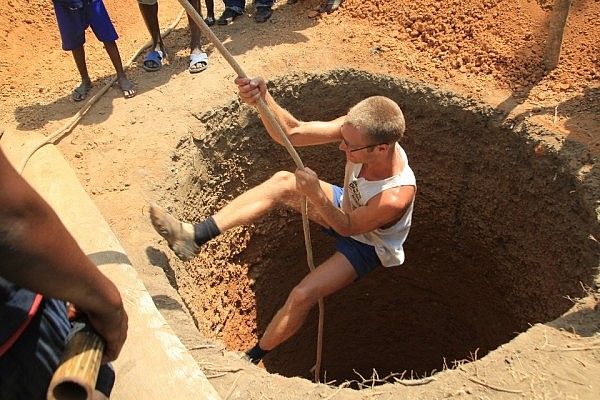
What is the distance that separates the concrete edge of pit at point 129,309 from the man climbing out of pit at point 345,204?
42 cm

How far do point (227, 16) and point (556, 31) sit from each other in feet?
10.7

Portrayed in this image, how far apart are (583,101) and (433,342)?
282cm

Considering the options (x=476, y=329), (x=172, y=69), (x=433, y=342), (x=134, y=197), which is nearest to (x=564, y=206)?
(x=476, y=329)

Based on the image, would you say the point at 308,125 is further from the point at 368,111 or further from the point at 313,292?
the point at 313,292

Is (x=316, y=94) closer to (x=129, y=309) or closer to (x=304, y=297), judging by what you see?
(x=304, y=297)

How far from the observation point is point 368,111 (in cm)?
352

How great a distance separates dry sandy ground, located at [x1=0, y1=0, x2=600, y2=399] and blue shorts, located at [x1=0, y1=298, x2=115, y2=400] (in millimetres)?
1203

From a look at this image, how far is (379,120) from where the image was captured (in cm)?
347

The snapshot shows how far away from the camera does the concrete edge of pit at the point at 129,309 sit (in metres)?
2.57

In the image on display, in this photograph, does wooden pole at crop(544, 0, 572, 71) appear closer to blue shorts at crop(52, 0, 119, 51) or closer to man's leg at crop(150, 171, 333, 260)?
man's leg at crop(150, 171, 333, 260)

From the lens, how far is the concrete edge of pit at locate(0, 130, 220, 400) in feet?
8.44

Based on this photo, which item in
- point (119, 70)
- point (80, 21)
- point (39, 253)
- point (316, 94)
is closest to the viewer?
point (39, 253)

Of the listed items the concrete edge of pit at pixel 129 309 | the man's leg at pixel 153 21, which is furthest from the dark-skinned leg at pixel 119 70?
the concrete edge of pit at pixel 129 309

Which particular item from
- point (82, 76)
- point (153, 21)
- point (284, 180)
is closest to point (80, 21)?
point (82, 76)
